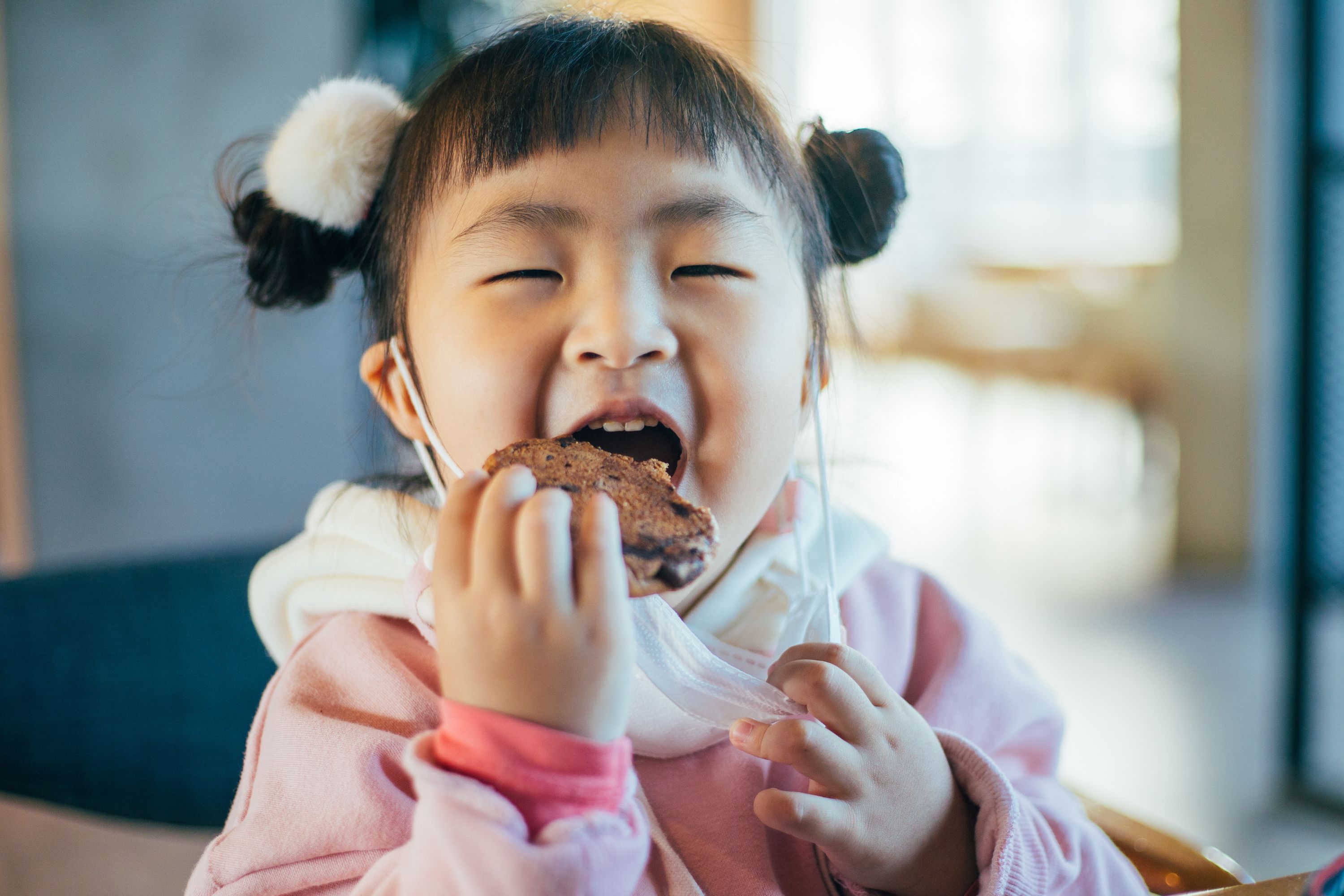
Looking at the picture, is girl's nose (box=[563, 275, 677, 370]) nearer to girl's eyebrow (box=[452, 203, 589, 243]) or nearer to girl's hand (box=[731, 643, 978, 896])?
girl's eyebrow (box=[452, 203, 589, 243])

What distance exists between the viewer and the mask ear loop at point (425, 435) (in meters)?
0.72

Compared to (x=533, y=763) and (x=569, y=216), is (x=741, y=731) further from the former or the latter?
(x=569, y=216)

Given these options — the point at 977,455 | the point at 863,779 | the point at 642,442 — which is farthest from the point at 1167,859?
the point at 977,455

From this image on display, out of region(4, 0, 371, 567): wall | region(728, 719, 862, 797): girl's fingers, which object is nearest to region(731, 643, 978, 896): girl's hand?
region(728, 719, 862, 797): girl's fingers

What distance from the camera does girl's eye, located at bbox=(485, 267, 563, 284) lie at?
26.3 inches

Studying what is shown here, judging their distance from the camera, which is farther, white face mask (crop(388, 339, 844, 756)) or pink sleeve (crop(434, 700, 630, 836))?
white face mask (crop(388, 339, 844, 756))

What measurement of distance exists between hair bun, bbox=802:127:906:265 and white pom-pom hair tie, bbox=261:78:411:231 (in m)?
0.32

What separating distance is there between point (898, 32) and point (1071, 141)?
1.20 m

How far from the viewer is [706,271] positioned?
0.69 metres

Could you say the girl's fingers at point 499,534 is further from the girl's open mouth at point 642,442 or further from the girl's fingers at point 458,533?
the girl's open mouth at point 642,442

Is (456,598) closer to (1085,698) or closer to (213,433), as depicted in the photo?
(213,433)

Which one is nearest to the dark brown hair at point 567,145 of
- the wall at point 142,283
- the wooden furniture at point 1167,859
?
the wooden furniture at point 1167,859

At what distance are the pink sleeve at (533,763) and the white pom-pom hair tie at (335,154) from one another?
438 mm

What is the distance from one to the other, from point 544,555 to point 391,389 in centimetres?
34
